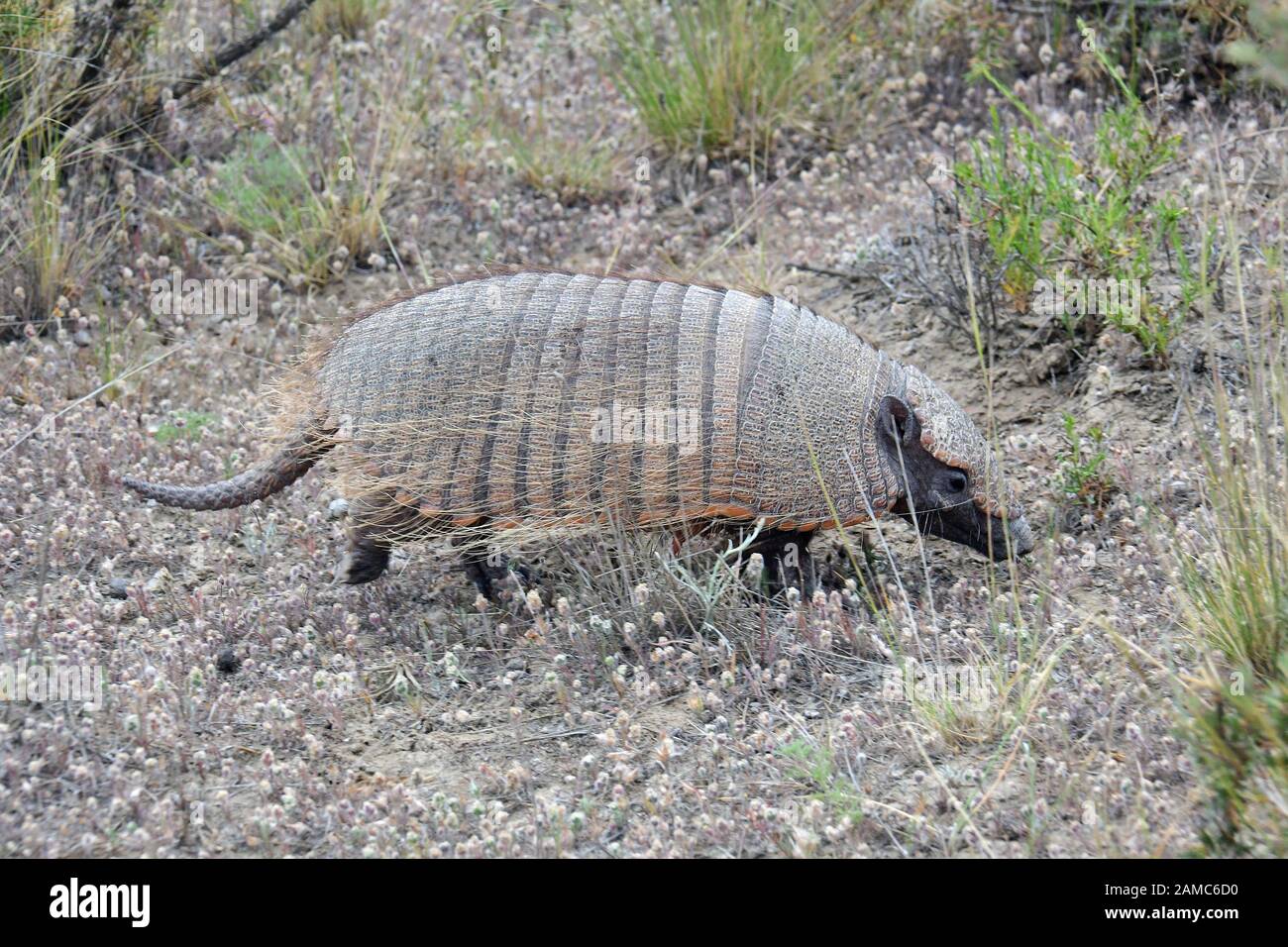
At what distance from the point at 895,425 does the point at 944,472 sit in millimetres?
240

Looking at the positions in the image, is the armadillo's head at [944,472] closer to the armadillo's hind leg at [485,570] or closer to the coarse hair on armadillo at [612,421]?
the coarse hair on armadillo at [612,421]

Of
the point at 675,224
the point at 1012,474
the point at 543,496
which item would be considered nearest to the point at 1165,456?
the point at 1012,474

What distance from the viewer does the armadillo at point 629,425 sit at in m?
4.50

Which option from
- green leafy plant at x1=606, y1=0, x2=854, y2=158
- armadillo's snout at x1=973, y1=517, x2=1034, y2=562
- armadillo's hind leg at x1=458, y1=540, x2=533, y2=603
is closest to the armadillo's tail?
armadillo's hind leg at x1=458, y1=540, x2=533, y2=603

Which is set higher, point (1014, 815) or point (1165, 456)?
point (1165, 456)

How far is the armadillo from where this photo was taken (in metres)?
4.50

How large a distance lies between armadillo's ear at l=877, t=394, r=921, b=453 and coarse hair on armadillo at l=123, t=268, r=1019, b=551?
0.03 meters

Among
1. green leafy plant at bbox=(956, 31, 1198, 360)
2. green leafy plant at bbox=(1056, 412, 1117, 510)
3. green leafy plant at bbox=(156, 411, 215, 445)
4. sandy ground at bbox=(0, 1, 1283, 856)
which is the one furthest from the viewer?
green leafy plant at bbox=(156, 411, 215, 445)

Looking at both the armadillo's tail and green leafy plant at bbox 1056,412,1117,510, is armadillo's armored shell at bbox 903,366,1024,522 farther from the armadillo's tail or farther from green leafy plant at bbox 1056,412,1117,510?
the armadillo's tail

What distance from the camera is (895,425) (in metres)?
4.65

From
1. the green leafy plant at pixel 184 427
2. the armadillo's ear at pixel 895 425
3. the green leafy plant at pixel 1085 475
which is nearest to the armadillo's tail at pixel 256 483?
the green leafy plant at pixel 184 427
